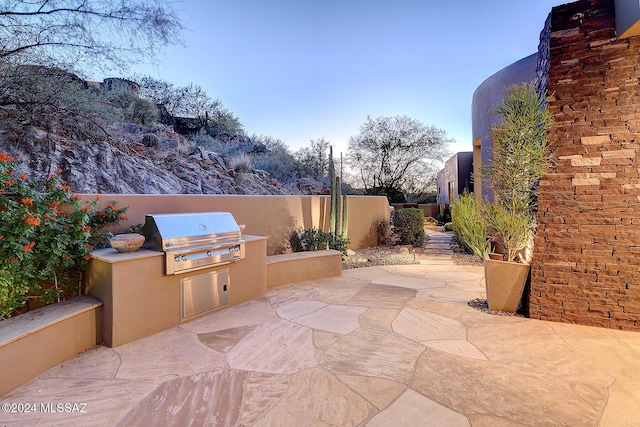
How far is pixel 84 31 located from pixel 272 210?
384 cm

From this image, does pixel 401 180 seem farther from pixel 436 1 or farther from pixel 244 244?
pixel 244 244

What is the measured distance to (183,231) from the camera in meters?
3.00

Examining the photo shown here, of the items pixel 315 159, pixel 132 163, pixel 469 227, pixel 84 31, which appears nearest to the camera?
pixel 84 31

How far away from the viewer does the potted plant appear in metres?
3.00

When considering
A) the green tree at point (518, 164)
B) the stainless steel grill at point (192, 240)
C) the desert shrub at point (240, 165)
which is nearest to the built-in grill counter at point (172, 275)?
the stainless steel grill at point (192, 240)

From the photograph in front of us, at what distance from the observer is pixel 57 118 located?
14.9 ft

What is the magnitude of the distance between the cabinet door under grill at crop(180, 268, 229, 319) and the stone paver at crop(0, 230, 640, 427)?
0.47 feet

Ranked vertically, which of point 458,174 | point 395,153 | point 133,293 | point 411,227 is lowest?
point 133,293

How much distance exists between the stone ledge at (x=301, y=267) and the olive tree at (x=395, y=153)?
1236 centimetres

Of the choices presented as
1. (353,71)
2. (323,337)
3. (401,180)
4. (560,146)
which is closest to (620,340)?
(560,146)

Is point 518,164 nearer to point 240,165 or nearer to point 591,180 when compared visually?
point 591,180

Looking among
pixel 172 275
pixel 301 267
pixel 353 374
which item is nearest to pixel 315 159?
pixel 301 267

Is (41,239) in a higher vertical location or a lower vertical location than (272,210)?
lower

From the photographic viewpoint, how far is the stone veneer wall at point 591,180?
8.90ft
